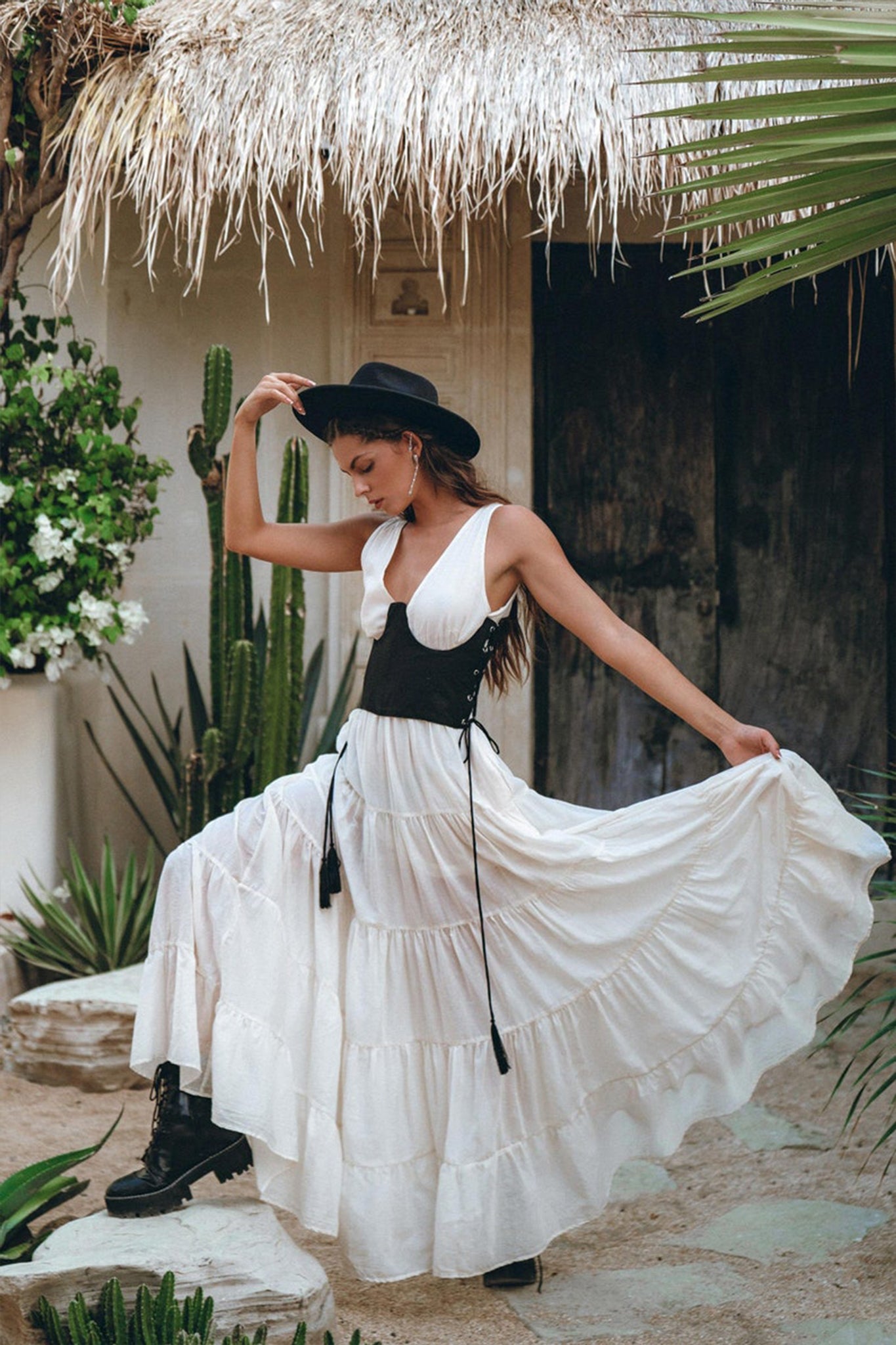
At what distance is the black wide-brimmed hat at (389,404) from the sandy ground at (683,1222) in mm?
1689

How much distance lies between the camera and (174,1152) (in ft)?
9.53

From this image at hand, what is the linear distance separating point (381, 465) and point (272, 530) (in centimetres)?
34

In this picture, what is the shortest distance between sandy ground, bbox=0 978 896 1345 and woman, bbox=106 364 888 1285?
19 cm

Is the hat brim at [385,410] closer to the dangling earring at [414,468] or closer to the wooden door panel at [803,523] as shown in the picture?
the dangling earring at [414,468]

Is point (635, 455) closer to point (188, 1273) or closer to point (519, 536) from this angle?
point (519, 536)

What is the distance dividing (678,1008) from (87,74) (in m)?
3.89

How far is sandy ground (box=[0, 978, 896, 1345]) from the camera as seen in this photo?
2.91 metres

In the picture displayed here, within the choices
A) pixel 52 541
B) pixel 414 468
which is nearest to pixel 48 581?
pixel 52 541

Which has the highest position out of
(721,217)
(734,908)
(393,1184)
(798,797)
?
(721,217)

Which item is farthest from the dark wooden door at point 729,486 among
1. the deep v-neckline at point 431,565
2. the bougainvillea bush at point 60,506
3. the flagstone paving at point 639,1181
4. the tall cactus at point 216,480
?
the deep v-neckline at point 431,565

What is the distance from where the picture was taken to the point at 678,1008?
2.92 meters

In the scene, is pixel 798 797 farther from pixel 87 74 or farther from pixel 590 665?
pixel 87 74

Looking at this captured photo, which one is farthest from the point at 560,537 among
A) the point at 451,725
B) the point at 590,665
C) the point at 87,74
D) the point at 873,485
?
the point at 451,725

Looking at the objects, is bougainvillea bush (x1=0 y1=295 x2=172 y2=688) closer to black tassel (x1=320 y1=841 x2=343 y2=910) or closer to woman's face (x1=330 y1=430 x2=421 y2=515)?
woman's face (x1=330 y1=430 x2=421 y2=515)
